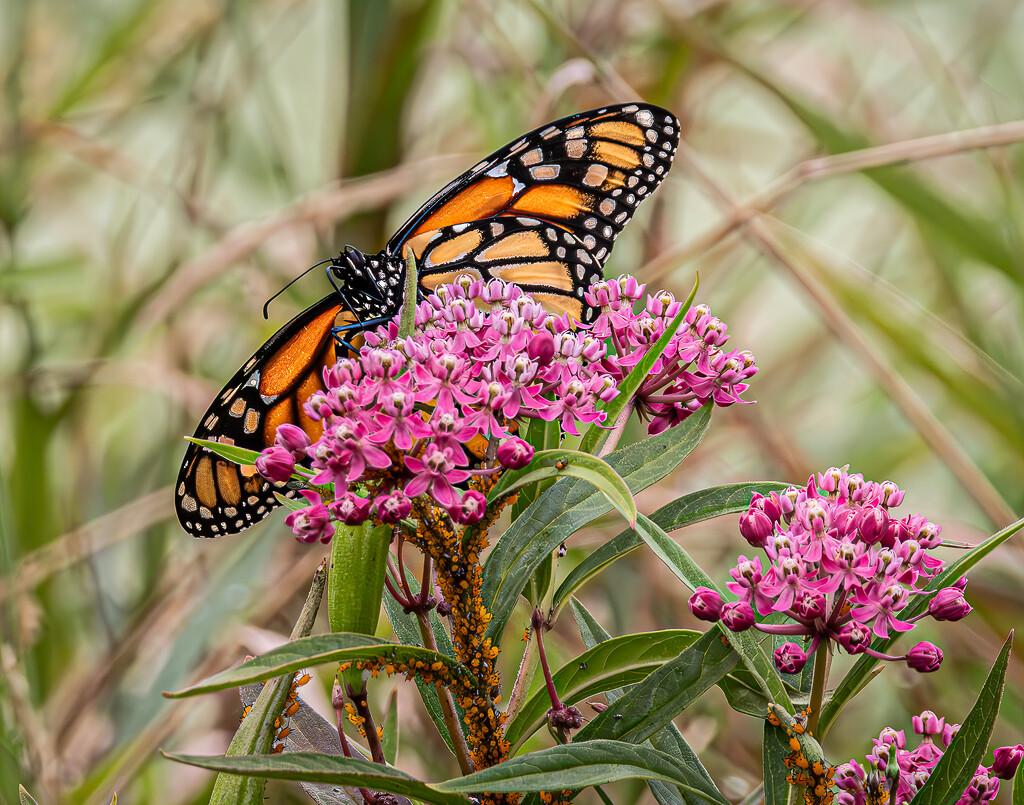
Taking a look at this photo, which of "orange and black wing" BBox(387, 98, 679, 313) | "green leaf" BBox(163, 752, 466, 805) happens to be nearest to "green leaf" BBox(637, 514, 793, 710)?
"green leaf" BBox(163, 752, 466, 805)

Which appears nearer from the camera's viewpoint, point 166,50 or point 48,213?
point 166,50

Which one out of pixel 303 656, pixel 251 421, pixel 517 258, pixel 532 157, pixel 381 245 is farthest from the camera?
pixel 381 245

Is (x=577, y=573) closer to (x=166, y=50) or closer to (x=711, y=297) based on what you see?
(x=711, y=297)

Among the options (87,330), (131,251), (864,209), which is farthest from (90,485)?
(864,209)

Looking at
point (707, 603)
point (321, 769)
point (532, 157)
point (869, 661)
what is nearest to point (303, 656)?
point (321, 769)

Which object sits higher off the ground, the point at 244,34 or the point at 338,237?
the point at 244,34

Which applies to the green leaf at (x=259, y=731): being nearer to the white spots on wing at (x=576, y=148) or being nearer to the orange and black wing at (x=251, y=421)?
the orange and black wing at (x=251, y=421)

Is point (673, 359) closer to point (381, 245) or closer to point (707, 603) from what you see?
point (707, 603)
